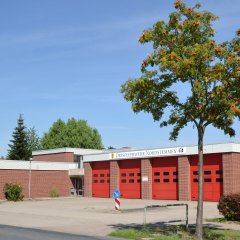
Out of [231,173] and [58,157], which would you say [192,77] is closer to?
[231,173]

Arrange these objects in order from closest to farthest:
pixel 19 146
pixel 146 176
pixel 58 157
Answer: pixel 146 176
pixel 58 157
pixel 19 146

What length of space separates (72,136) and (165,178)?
42261 mm

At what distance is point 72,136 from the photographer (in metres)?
79.5

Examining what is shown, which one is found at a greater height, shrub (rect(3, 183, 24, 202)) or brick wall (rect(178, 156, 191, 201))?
brick wall (rect(178, 156, 191, 201))

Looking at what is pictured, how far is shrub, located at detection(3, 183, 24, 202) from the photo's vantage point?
41.4 meters

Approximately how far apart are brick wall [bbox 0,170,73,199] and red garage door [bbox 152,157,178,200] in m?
12.2

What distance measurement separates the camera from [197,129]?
578 inches

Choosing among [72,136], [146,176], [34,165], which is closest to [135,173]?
[146,176]

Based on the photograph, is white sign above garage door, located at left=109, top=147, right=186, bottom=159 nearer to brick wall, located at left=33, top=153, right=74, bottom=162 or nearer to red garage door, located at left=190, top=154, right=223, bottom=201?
red garage door, located at left=190, top=154, right=223, bottom=201

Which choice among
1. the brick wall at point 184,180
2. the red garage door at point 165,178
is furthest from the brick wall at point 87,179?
the brick wall at point 184,180

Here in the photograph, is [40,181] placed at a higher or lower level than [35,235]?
higher

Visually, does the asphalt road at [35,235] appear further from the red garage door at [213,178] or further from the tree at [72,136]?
the tree at [72,136]

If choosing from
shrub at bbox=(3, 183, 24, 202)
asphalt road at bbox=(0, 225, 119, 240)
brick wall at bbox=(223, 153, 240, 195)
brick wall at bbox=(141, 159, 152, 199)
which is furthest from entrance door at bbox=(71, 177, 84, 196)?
asphalt road at bbox=(0, 225, 119, 240)

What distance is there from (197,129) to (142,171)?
26.4m
